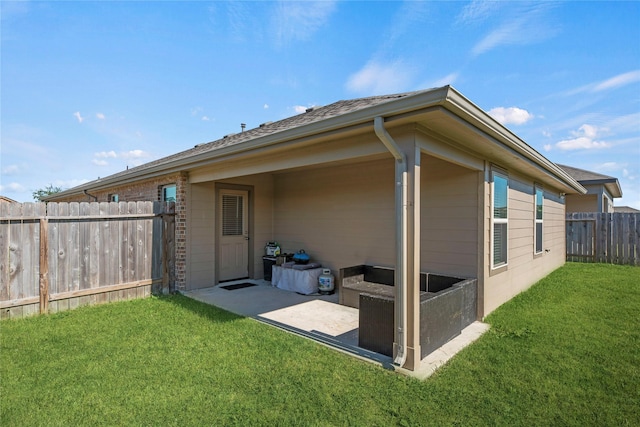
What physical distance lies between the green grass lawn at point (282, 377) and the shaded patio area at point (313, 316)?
0.17 metres

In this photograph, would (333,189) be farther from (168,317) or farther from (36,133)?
(36,133)

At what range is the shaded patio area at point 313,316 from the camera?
340 cm

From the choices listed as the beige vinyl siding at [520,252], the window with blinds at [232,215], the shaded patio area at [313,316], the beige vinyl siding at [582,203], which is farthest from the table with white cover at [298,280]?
the beige vinyl siding at [582,203]

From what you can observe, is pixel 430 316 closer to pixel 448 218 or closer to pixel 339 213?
pixel 448 218

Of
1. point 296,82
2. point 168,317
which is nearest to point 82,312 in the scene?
point 168,317

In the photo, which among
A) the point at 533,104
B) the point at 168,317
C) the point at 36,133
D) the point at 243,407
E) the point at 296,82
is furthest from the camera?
the point at 36,133

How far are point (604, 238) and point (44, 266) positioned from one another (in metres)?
15.2

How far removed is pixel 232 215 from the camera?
7.26m

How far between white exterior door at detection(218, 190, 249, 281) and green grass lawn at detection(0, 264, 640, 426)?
8.69 feet

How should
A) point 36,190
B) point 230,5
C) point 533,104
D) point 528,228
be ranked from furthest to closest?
point 36,190
point 533,104
point 528,228
point 230,5

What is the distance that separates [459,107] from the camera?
280cm

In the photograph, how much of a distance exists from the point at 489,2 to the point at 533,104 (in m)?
3.12

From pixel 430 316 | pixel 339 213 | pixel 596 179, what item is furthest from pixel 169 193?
pixel 596 179

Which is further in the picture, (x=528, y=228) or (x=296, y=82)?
(x=296, y=82)
